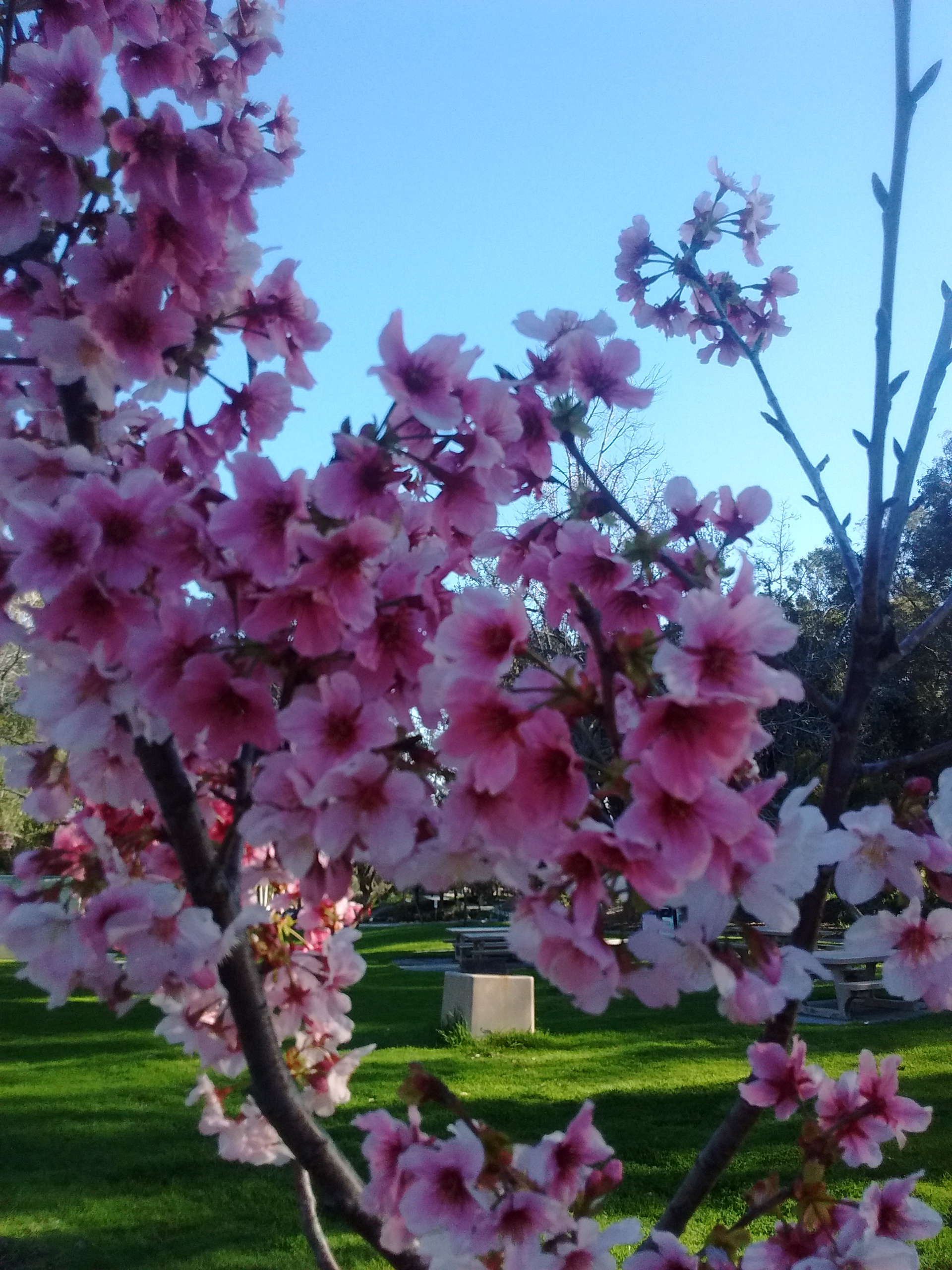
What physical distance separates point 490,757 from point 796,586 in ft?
56.9

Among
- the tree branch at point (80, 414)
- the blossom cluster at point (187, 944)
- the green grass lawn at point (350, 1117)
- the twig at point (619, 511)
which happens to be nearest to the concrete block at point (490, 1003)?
the green grass lawn at point (350, 1117)

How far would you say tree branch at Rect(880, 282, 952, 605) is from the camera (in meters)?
1.79

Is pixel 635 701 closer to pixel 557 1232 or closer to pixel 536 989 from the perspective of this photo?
pixel 557 1232

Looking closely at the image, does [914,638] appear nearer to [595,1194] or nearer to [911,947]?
[911,947]

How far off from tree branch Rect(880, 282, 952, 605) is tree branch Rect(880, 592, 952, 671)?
10 centimetres

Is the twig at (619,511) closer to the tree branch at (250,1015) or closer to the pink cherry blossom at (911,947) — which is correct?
the pink cherry blossom at (911,947)

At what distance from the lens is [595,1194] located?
1.50 metres

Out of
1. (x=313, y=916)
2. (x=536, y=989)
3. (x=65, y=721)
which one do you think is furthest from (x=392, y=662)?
(x=536, y=989)

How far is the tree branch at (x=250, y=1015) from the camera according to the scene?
54.4 inches

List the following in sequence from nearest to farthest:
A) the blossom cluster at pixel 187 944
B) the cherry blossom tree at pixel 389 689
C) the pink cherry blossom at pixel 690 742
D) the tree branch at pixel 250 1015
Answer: the pink cherry blossom at pixel 690 742 < the cherry blossom tree at pixel 389 689 < the blossom cluster at pixel 187 944 < the tree branch at pixel 250 1015

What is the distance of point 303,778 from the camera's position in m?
0.97

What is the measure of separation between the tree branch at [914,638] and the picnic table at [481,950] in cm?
1012

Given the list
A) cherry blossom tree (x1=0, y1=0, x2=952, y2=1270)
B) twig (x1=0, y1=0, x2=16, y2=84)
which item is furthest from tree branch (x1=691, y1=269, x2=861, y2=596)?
twig (x1=0, y1=0, x2=16, y2=84)

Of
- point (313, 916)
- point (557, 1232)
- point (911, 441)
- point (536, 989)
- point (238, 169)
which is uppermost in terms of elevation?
point (238, 169)
